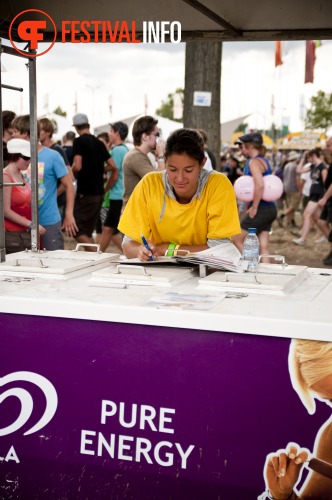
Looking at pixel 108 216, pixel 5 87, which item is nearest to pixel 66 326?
pixel 5 87

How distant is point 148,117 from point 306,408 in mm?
4203

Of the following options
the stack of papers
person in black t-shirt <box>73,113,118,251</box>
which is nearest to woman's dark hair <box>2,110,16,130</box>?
person in black t-shirt <box>73,113,118,251</box>

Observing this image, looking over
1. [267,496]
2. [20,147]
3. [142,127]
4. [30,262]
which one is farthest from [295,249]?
[267,496]

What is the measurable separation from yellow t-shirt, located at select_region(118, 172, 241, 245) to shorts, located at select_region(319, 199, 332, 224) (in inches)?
291

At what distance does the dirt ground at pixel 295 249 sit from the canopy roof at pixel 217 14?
20.8 feet

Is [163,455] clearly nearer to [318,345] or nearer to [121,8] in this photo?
[318,345]

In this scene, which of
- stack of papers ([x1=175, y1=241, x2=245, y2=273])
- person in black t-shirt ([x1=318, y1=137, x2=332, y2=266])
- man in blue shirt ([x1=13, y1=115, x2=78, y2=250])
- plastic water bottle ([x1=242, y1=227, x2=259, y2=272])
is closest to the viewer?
stack of papers ([x1=175, y1=241, x2=245, y2=273])

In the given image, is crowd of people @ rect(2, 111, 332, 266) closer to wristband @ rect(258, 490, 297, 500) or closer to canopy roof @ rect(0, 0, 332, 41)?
canopy roof @ rect(0, 0, 332, 41)

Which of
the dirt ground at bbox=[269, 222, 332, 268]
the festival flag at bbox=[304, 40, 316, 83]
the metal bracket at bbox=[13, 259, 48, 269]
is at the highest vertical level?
the festival flag at bbox=[304, 40, 316, 83]

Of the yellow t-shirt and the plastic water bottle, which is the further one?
the yellow t-shirt

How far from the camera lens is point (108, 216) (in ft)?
27.2

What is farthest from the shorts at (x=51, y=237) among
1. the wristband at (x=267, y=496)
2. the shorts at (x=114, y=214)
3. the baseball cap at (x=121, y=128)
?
the wristband at (x=267, y=496)

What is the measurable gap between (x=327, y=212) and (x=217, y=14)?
7926mm

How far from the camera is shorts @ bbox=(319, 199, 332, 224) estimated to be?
34.6 feet
